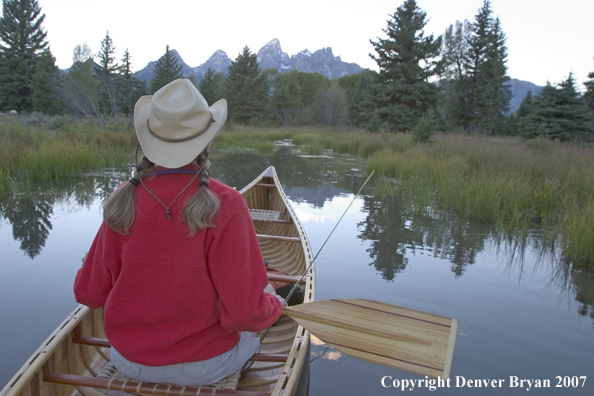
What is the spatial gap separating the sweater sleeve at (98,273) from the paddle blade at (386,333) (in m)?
0.82

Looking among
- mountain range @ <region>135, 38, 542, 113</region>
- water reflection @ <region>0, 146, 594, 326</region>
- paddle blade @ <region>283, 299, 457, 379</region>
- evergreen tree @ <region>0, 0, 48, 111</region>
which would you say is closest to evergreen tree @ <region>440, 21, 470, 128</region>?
water reflection @ <region>0, 146, 594, 326</region>

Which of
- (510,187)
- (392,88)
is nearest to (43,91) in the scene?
(392,88)

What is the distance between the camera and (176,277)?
4.75ft

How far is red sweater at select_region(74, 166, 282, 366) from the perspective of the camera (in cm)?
144

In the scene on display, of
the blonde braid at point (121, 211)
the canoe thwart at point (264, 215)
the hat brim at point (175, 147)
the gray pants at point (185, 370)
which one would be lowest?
the canoe thwart at point (264, 215)

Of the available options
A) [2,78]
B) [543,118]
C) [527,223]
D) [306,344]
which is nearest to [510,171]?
[527,223]

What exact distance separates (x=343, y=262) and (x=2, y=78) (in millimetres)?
34355

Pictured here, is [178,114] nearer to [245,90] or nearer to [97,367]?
[97,367]

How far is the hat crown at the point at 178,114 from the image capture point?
150 cm

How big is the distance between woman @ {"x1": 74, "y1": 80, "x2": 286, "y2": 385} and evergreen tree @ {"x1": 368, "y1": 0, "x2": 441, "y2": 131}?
22.5 meters

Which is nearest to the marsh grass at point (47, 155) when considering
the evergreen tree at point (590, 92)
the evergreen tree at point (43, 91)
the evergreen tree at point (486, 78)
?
the evergreen tree at point (590, 92)

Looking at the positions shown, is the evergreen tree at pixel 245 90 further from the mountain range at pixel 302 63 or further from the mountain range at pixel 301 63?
the mountain range at pixel 301 63

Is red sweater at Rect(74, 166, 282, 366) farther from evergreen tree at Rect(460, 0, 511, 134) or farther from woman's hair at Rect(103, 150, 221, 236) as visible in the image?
evergreen tree at Rect(460, 0, 511, 134)

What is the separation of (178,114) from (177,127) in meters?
0.05
